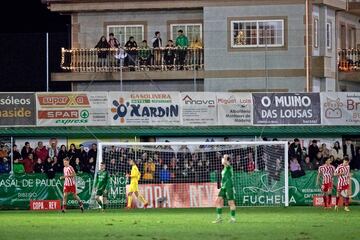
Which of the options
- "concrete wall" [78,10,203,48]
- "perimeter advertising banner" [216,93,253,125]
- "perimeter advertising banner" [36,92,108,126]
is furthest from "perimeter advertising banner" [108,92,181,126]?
"concrete wall" [78,10,203,48]

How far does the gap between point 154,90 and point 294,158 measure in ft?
35.0

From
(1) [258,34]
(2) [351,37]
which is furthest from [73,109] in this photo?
(2) [351,37]

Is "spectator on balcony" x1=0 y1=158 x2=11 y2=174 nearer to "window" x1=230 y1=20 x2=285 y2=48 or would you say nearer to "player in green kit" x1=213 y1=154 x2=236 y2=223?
"window" x1=230 y1=20 x2=285 y2=48

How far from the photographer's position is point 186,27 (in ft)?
223

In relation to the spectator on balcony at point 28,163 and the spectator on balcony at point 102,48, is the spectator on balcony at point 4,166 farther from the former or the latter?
the spectator on balcony at point 102,48

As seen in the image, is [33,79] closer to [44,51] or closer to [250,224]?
[44,51]

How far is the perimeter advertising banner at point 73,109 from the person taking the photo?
60781 millimetres

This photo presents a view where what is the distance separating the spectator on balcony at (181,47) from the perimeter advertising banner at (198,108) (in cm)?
516

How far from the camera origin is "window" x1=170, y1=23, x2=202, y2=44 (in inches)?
2655

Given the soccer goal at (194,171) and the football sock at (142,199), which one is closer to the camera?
the football sock at (142,199)

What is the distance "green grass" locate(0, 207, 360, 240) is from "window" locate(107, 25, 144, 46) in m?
17.2

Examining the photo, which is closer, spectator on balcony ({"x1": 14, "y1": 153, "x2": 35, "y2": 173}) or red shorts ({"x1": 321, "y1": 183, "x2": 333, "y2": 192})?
red shorts ({"x1": 321, "y1": 183, "x2": 333, "y2": 192})

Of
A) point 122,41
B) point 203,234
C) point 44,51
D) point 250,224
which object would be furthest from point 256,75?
point 203,234

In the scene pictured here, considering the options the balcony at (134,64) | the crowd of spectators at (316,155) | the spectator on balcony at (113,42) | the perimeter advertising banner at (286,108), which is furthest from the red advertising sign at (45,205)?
the spectator on balcony at (113,42)
